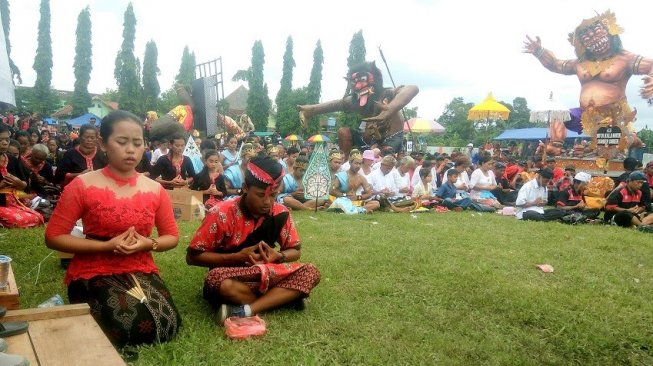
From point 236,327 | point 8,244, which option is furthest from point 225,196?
point 236,327

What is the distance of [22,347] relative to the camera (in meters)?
2.04

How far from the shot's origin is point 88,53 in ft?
139

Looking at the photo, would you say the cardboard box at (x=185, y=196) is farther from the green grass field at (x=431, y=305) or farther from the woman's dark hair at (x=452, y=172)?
the woman's dark hair at (x=452, y=172)

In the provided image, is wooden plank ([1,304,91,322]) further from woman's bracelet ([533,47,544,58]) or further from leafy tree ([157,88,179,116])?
leafy tree ([157,88,179,116])

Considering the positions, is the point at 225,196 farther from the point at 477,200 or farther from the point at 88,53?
the point at 88,53

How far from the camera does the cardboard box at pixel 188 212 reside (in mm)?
7090

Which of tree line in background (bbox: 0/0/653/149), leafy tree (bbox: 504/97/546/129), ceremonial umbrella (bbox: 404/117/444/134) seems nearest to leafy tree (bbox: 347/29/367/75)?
tree line in background (bbox: 0/0/653/149)

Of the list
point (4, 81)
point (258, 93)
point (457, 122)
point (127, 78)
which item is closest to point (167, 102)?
point (127, 78)

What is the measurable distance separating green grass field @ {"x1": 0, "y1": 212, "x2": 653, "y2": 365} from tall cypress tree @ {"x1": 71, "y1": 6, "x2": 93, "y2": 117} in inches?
1598

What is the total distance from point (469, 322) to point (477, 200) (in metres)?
7.75

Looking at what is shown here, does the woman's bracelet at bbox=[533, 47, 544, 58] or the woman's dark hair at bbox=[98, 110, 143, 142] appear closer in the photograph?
the woman's dark hair at bbox=[98, 110, 143, 142]

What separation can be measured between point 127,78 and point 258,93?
1145cm

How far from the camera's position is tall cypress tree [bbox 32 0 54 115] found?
3912 cm

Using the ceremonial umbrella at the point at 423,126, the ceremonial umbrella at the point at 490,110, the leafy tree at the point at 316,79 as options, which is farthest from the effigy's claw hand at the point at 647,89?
the leafy tree at the point at 316,79
